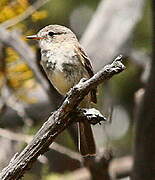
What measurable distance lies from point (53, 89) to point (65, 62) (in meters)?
0.94

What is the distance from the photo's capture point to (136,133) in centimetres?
469

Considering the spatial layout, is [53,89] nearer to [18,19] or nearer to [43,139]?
[18,19]

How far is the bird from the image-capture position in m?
4.23

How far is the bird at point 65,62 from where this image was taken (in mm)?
4234

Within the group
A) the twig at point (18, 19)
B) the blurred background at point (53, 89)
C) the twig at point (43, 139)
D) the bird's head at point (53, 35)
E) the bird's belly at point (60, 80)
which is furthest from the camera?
the blurred background at point (53, 89)

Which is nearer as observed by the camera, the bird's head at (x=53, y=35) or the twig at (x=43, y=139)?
the twig at (x=43, y=139)

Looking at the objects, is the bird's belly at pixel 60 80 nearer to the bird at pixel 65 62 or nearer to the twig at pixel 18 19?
the bird at pixel 65 62

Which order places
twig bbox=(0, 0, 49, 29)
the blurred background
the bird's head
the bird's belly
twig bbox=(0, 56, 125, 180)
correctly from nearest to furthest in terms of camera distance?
twig bbox=(0, 56, 125, 180), the bird's belly, the bird's head, twig bbox=(0, 0, 49, 29), the blurred background

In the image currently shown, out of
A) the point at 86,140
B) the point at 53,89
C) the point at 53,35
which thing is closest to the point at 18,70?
the point at 53,89

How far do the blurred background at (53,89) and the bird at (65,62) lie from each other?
0.26 m

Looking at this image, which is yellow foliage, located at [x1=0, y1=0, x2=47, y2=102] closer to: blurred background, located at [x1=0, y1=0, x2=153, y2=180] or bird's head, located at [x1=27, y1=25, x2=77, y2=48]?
blurred background, located at [x1=0, y1=0, x2=153, y2=180]

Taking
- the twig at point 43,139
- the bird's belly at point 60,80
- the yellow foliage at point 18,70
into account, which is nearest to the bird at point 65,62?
the bird's belly at point 60,80

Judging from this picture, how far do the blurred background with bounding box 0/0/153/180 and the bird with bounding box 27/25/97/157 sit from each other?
259 mm

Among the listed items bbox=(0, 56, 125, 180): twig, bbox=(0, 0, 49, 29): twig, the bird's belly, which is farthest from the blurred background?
bbox=(0, 56, 125, 180): twig
